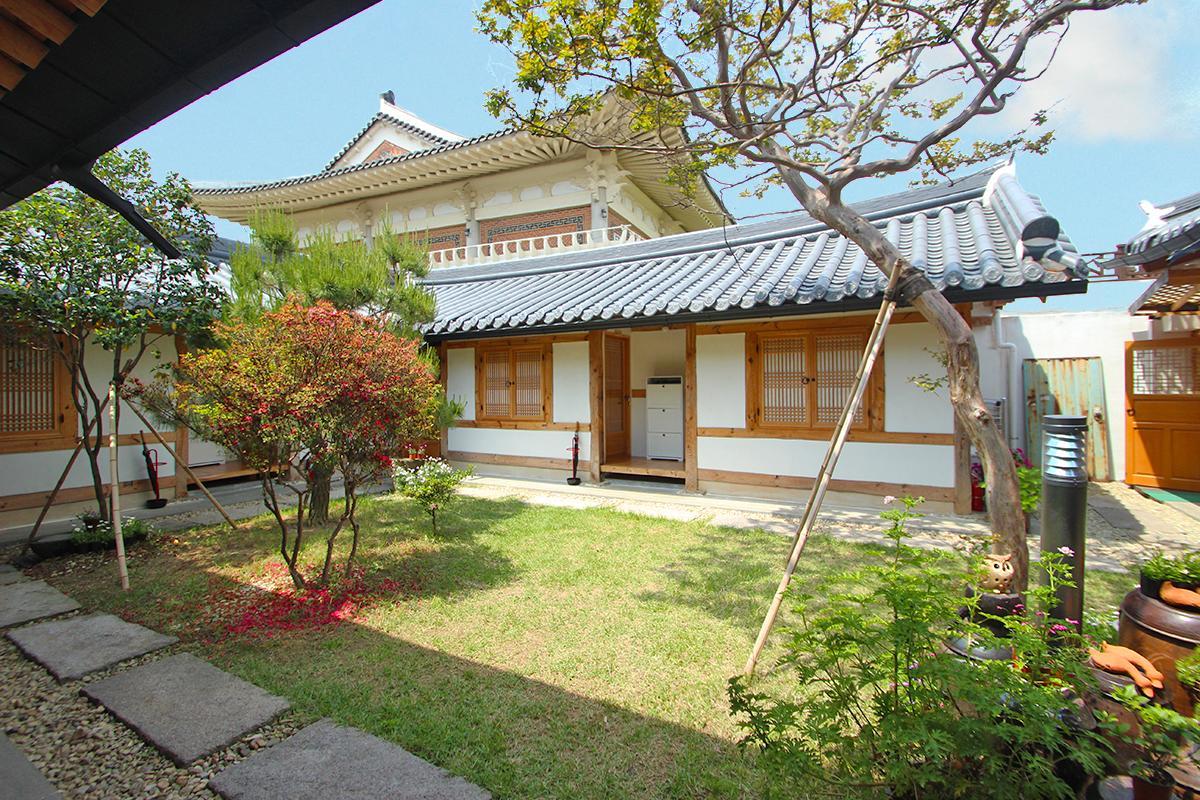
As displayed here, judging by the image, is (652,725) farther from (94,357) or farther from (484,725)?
(94,357)

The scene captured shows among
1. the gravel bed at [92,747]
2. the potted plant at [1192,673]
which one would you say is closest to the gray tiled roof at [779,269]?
the potted plant at [1192,673]

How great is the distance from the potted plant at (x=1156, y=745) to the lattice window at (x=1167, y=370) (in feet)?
27.0

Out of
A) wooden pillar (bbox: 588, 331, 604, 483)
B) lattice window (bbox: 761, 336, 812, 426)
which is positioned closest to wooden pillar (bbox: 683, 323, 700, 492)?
lattice window (bbox: 761, 336, 812, 426)

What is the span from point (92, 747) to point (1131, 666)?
426 centimetres

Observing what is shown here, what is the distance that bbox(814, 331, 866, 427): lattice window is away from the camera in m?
6.31

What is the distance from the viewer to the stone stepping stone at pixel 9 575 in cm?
446

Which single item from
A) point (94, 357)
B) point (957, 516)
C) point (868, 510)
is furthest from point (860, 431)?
point (94, 357)

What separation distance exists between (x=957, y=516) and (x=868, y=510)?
2.84 feet

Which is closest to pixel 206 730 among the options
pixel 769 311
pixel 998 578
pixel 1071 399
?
pixel 998 578

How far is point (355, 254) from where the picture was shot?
571 centimetres

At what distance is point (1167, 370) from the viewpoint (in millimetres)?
7188

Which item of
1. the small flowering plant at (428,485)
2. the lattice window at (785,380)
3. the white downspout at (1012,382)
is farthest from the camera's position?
the white downspout at (1012,382)

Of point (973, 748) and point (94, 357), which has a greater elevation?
point (94, 357)

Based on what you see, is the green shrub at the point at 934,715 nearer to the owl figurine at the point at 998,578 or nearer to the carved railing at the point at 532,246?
the owl figurine at the point at 998,578
